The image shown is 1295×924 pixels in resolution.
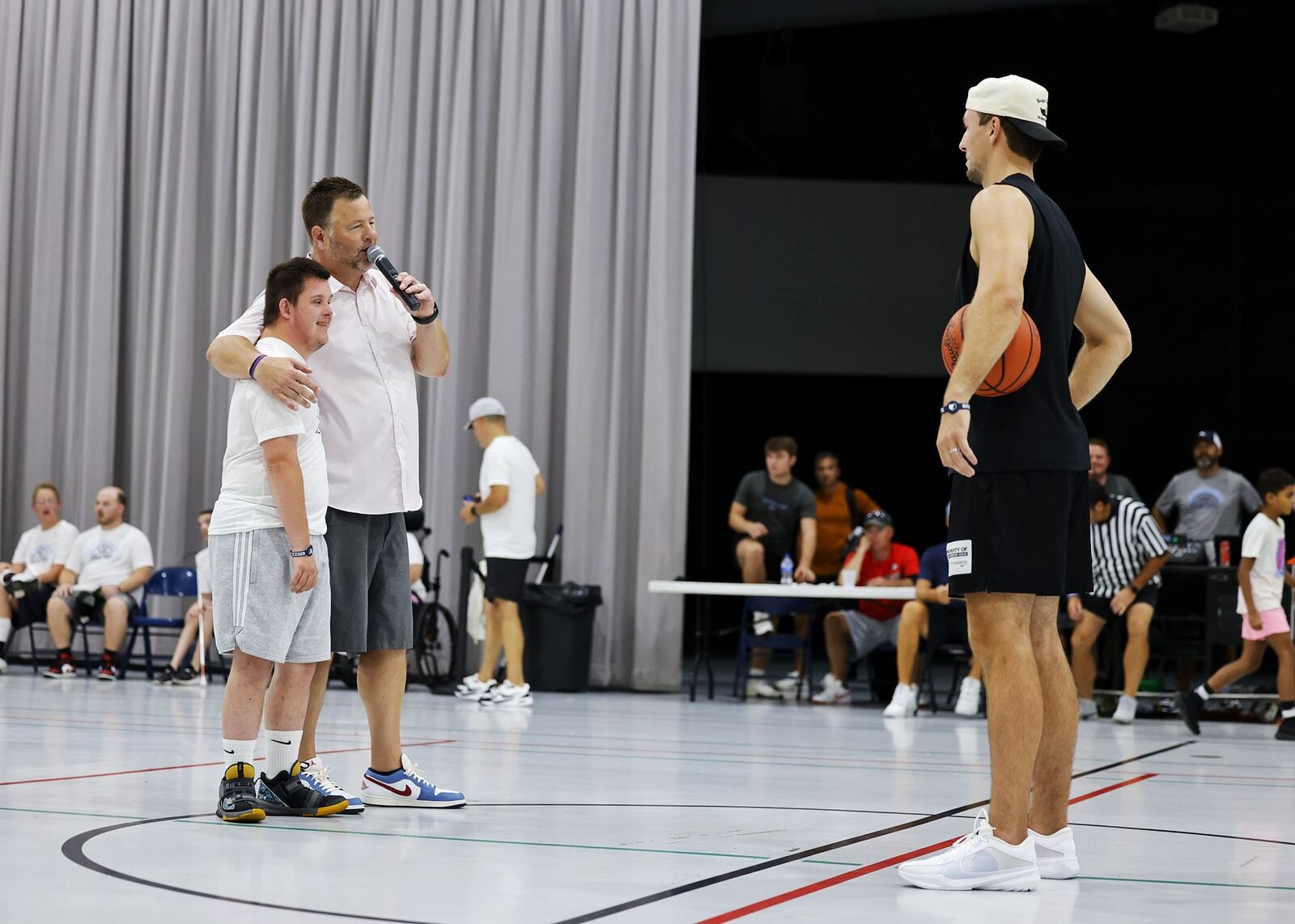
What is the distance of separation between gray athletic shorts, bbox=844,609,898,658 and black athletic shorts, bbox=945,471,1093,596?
6.49m

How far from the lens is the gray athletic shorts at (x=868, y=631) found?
9.53 m

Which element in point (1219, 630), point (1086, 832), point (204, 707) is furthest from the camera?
point (1219, 630)

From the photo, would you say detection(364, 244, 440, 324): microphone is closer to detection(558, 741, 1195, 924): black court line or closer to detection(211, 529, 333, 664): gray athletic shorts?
detection(211, 529, 333, 664): gray athletic shorts

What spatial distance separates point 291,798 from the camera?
378 cm

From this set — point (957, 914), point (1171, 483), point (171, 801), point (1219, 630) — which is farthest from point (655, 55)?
point (957, 914)

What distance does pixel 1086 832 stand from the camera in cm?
382

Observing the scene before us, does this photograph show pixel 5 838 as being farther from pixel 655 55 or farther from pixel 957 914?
pixel 655 55

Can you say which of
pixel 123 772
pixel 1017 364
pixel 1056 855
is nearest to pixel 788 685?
pixel 123 772

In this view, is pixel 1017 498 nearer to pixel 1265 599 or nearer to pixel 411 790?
pixel 411 790

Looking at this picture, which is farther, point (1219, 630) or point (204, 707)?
point (1219, 630)

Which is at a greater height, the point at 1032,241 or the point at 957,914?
the point at 1032,241

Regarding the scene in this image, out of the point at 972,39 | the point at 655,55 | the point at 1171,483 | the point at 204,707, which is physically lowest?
the point at 204,707

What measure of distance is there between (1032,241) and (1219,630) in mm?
6416

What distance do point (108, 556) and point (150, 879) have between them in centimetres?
800
